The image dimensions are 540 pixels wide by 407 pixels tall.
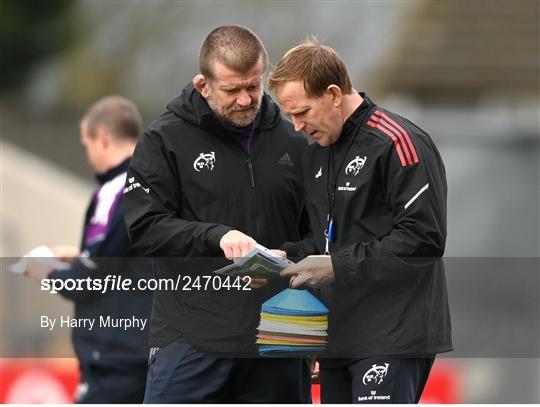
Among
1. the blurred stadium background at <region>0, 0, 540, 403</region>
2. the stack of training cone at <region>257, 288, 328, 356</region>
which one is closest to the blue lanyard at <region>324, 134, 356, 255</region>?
the stack of training cone at <region>257, 288, 328, 356</region>

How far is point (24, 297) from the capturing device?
6316 mm

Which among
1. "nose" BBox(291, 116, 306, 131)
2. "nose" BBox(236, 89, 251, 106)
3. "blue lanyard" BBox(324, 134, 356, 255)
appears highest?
"nose" BBox(236, 89, 251, 106)

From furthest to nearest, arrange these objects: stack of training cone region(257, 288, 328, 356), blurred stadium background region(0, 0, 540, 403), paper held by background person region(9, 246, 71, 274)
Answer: blurred stadium background region(0, 0, 540, 403) < paper held by background person region(9, 246, 71, 274) < stack of training cone region(257, 288, 328, 356)

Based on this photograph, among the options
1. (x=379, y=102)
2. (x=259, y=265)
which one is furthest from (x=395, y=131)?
(x=379, y=102)

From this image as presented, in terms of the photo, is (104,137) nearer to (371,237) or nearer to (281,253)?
(281,253)

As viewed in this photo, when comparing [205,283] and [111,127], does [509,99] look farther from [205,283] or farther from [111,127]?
[205,283]

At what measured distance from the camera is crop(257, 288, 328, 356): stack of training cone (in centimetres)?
518

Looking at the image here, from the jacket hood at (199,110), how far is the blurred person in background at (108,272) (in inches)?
24.5

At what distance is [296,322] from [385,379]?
0.41 metres

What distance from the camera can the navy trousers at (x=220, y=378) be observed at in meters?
5.39

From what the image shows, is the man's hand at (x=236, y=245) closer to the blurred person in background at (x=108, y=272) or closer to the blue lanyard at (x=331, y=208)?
the blue lanyard at (x=331, y=208)

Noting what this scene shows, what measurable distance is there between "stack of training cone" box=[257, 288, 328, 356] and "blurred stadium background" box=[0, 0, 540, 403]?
1.78 feet

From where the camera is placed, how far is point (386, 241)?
496cm

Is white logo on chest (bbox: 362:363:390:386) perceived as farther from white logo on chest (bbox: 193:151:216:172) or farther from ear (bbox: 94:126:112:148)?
ear (bbox: 94:126:112:148)
